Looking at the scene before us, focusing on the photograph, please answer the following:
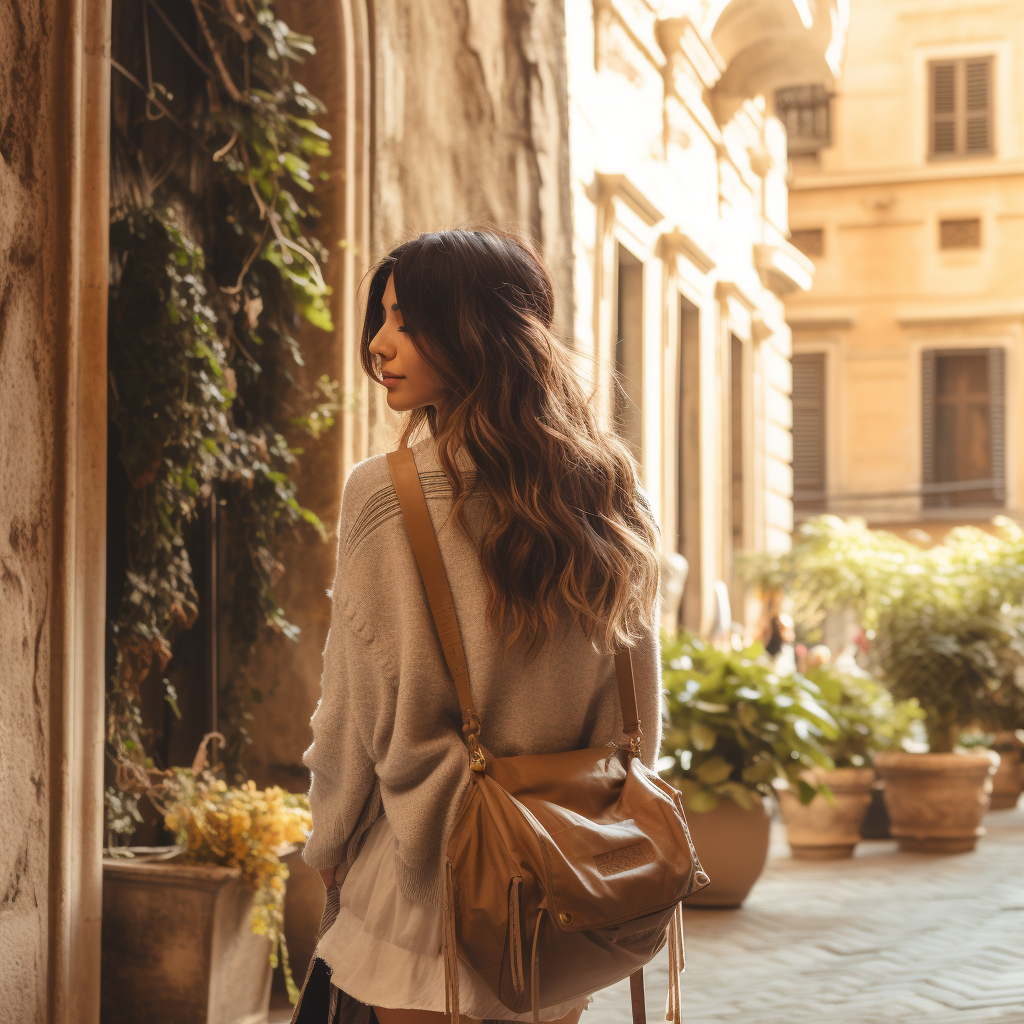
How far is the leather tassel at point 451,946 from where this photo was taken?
177cm

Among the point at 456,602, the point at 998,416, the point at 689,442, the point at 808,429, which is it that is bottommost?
the point at 456,602

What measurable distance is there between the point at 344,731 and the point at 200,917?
203 centimetres

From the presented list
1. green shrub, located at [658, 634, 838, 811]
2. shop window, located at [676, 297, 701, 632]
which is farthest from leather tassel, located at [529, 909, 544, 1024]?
shop window, located at [676, 297, 701, 632]

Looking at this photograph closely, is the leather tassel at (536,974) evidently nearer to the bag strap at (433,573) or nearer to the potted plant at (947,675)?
the bag strap at (433,573)

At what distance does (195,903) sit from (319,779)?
1.95 metres

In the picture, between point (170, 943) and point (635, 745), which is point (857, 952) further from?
point (635, 745)

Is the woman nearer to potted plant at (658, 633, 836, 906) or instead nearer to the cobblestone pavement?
the cobblestone pavement

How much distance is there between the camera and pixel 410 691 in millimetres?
1857

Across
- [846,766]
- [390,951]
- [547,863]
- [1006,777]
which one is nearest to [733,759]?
[846,766]

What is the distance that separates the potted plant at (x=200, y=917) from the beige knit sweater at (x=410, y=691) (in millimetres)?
1903

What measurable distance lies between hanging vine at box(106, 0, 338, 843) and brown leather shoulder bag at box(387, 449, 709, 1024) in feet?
7.44

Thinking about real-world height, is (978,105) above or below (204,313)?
above

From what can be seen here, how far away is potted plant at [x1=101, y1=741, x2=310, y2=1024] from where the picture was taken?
12.1 ft

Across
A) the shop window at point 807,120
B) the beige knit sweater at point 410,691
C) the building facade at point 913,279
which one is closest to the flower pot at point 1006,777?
the beige knit sweater at point 410,691
